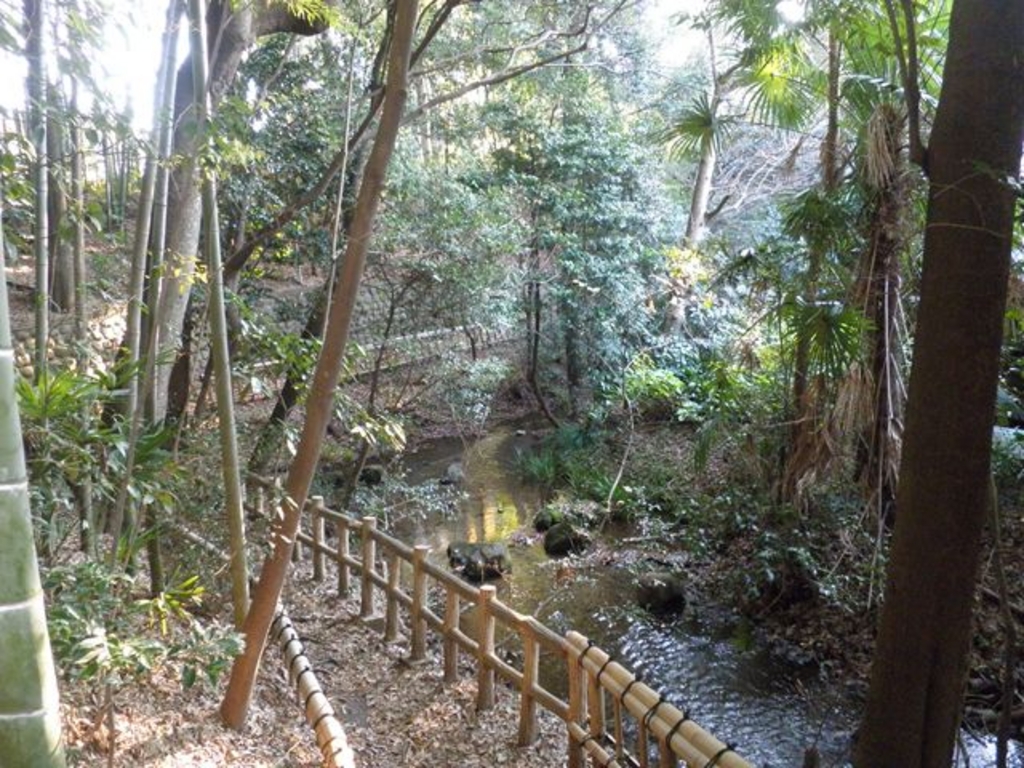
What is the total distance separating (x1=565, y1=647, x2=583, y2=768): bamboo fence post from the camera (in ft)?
12.8

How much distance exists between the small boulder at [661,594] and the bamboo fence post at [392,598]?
8.60ft

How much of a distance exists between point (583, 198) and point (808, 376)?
260 inches

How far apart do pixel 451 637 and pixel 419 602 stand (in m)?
0.44

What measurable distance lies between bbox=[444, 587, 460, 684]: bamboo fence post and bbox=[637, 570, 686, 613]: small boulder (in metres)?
2.65

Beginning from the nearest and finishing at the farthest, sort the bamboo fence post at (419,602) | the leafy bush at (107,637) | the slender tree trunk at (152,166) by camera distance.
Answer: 1. the leafy bush at (107,637)
2. the slender tree trunk at (152,166)
3. the bamboo fence post at (419,602)

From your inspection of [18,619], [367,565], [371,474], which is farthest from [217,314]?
[371,474]

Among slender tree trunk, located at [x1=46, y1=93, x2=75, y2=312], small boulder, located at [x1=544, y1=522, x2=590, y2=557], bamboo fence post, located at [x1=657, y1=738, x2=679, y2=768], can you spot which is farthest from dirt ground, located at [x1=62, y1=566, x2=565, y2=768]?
small boulder, located at [x1=544, y1=522, x2=590, y2=557]

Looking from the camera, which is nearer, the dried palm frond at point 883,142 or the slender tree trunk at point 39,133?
the slender tree trunk at point 39,133

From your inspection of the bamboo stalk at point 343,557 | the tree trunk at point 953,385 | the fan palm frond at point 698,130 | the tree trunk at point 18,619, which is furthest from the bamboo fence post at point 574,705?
the fan palm frond at point 698,130

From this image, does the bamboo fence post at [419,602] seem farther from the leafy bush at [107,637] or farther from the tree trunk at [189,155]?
the leafy bush at [107,637]

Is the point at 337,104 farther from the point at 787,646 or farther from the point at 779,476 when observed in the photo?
the point at 787,646

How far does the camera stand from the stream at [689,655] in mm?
5277

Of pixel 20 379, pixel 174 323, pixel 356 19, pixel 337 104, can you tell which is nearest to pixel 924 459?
pixel 20 379

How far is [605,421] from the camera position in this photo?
1234 cm
